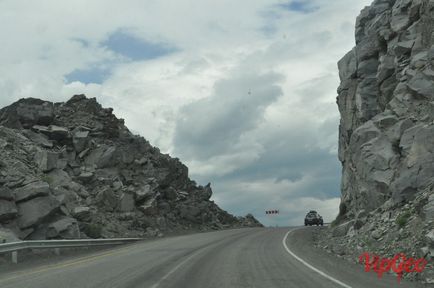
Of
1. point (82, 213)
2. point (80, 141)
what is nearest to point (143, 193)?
point (80, 141)

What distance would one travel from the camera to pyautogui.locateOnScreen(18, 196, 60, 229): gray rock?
2628cm

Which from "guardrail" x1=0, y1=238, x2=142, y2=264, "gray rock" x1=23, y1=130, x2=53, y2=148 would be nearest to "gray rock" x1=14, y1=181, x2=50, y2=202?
"guardrail" x1=0, y1=238, x2=142, y2=264

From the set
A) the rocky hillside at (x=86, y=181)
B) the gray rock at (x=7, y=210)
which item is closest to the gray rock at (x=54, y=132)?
the rocky hillside at (x=86, y=181)

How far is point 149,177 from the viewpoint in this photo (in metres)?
46.7

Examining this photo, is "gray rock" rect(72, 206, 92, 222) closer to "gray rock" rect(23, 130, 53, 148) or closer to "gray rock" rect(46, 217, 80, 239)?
"gray rock" rect(46, 217, 80, 239)

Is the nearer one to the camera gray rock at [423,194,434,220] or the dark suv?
gray rock at [423,194,434,220]

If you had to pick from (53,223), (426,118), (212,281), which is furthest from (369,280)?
(53,223)

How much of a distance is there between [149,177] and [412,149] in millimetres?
28207

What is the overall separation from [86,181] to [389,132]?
2364 cm

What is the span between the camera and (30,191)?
27312mm

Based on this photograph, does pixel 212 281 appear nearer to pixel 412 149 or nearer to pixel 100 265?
pixel 100 265

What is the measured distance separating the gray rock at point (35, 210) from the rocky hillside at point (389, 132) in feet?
49.5

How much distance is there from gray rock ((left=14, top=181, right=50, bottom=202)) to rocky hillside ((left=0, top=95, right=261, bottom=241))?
51 millimetres

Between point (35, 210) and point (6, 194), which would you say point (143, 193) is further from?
point (6, 194)
